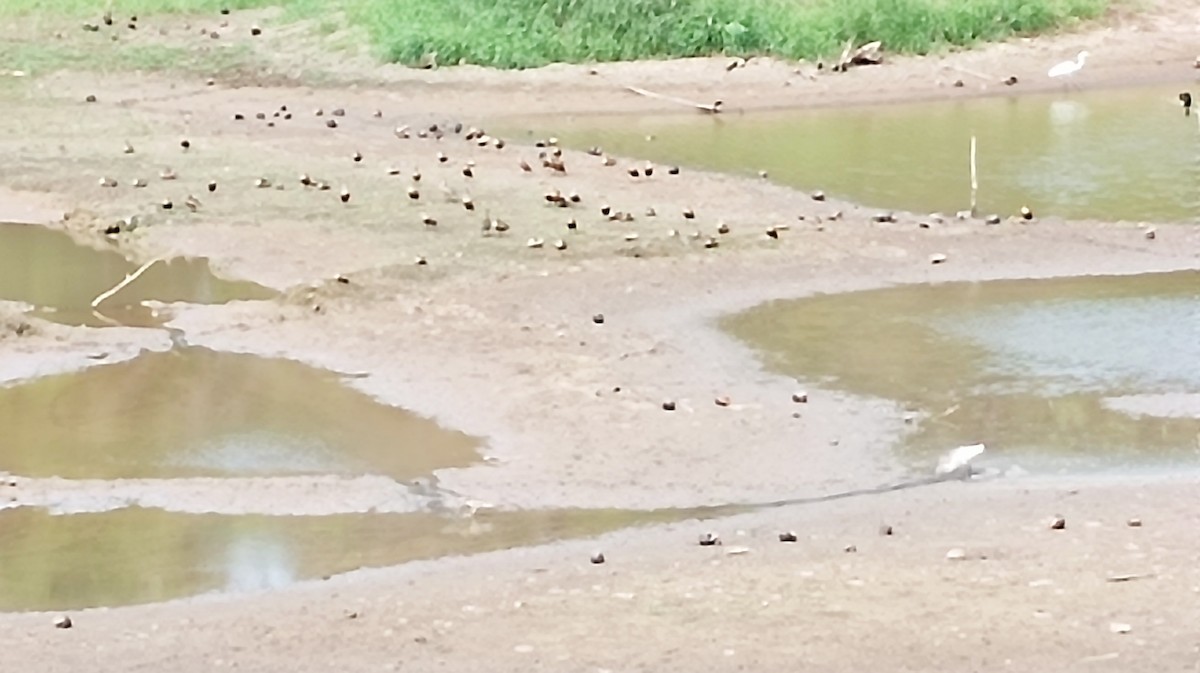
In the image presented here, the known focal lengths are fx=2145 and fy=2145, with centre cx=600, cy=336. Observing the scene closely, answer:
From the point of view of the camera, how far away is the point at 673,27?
2145cm

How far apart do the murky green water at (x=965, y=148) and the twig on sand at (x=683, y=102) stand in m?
0.30

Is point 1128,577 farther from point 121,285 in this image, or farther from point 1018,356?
point 121,285

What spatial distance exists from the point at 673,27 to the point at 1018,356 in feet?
39.0

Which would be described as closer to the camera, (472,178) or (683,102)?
(472,178)

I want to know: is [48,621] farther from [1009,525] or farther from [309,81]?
[309,81]

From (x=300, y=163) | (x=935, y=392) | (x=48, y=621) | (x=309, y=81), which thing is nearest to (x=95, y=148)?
(x=300, y=163)

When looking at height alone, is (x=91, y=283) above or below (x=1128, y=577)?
below

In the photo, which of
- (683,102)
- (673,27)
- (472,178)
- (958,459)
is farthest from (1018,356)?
(673,27)

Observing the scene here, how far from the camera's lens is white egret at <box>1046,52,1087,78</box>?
20.3 metres

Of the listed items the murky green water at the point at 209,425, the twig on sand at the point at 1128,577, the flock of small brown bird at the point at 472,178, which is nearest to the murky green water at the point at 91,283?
the flock of small brown bird at the point at 472,178

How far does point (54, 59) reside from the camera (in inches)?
840

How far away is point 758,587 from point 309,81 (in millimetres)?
14560

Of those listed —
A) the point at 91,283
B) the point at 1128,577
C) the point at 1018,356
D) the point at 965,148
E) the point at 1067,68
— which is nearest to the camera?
the point at 1128,577

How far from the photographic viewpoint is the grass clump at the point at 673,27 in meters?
21.1
